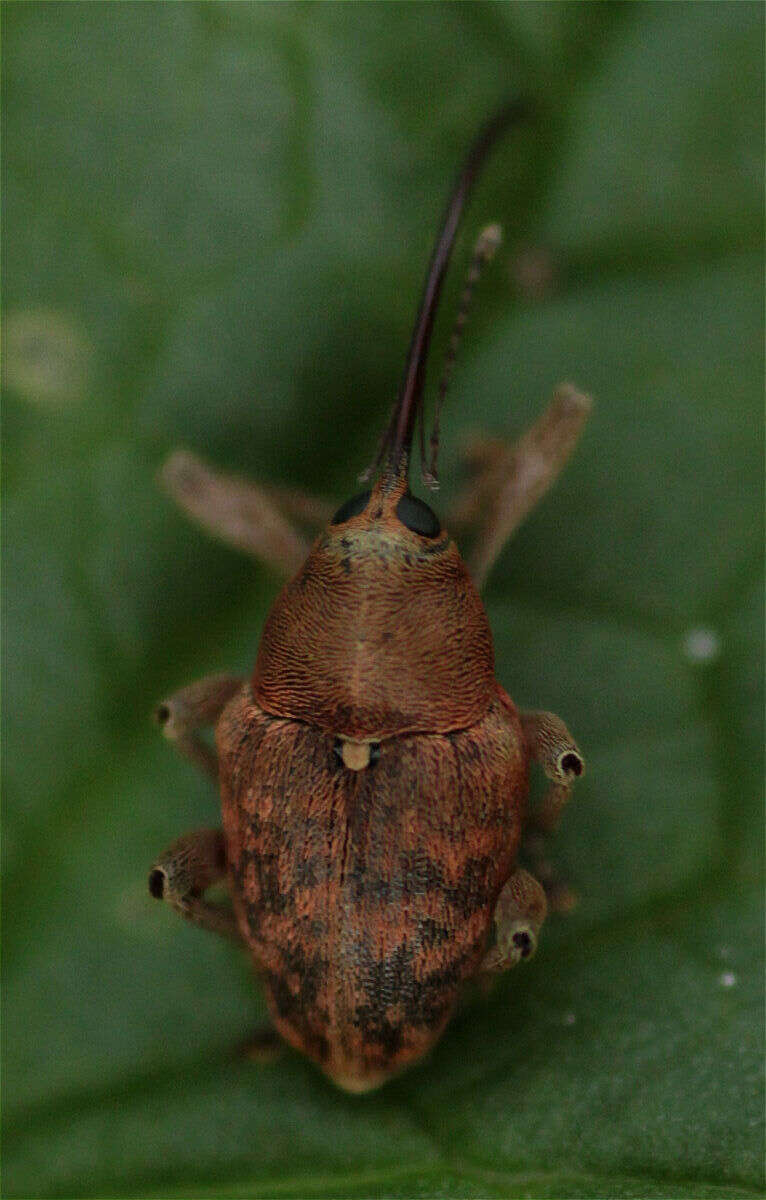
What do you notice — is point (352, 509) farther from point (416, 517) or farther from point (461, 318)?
point (461, 318)

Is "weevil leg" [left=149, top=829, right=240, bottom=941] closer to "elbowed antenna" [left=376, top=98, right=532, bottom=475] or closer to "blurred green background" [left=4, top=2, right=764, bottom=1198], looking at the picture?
"blurred green background" [left=4, top=2, right=764, bottom=1198]

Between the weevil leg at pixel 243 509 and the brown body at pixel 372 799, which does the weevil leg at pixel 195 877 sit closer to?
the brown body at pixel 372 799

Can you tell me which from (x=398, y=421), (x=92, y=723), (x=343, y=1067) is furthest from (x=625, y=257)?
(x=343, y=1067)

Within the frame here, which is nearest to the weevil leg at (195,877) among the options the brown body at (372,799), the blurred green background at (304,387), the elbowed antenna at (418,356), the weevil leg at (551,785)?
→ the brown body at (372,799)

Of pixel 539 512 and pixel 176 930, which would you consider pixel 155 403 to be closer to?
pixel 539 512

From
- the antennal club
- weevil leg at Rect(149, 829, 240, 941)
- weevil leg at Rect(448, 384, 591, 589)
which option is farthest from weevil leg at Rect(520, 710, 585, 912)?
weevil leg at Rect(149, 829, 240, 941)
